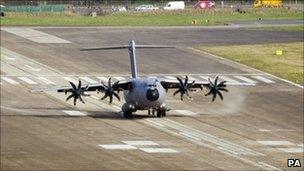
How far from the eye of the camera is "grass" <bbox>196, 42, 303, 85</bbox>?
445ft

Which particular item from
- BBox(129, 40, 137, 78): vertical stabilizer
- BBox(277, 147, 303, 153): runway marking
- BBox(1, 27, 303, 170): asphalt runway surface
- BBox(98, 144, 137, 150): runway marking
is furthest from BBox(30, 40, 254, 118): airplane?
BBox(277, 147, 303, 153): runway marking

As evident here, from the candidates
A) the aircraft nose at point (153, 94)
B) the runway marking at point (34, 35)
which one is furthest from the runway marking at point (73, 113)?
the runway marking at point (34, 35)

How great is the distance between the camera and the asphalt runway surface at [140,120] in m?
77.8

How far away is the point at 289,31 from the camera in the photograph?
195 meters

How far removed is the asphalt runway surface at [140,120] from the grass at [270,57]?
103 inches

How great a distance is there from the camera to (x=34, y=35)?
177m

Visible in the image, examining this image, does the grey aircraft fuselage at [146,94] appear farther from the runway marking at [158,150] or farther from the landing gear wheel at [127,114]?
the runway marking at [158,150]

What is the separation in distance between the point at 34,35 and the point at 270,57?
46.6m

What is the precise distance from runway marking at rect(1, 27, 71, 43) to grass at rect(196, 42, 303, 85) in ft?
85.2

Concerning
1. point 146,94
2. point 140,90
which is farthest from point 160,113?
point 146,94

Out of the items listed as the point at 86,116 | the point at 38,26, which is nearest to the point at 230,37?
the point at 38,26

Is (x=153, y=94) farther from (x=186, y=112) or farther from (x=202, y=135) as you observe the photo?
(x=186, y=112)

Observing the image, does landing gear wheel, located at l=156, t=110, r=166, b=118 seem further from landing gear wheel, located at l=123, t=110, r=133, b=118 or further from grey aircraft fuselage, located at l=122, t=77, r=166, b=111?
landing gear wheel, located at l=123, t=110, r=133, b=118

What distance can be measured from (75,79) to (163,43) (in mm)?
41447
